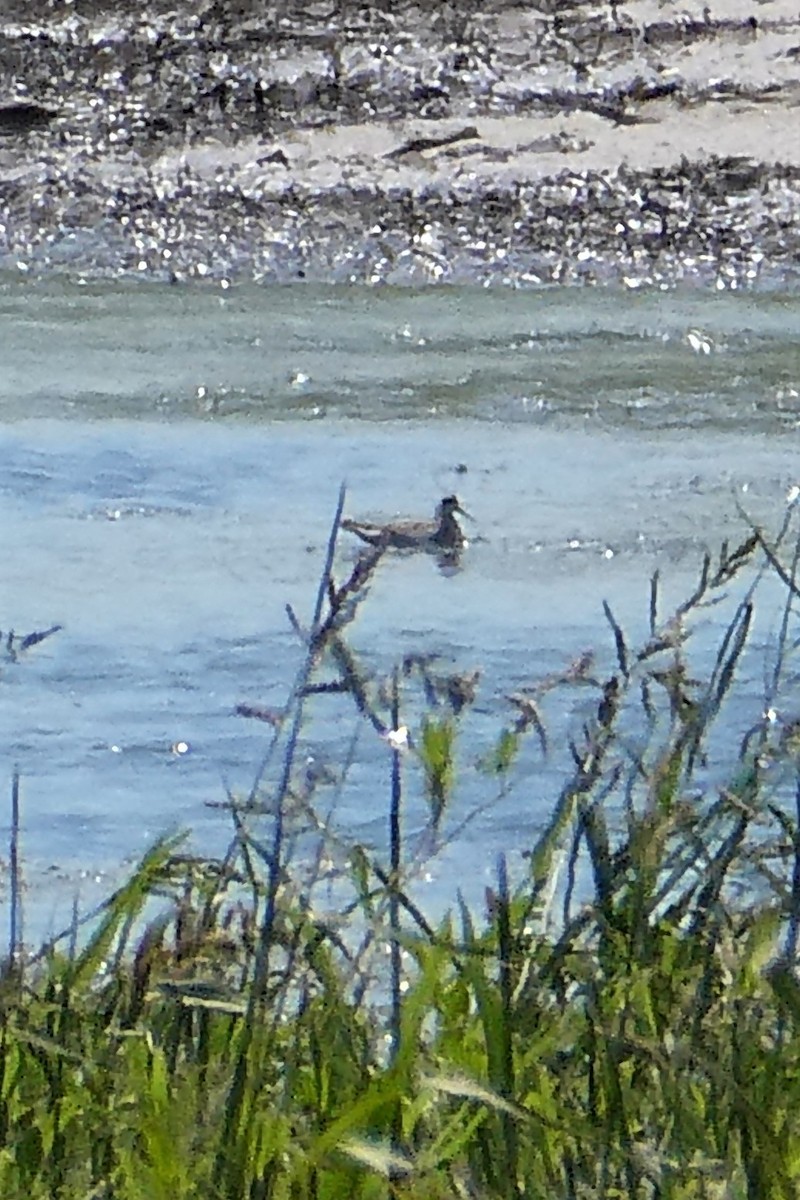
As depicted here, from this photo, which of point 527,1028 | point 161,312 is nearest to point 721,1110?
point 527,1028

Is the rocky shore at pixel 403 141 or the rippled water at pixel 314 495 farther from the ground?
the rocky shore at pixel 403 141

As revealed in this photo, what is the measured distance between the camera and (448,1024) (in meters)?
1.72

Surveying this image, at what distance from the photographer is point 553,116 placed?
217 inches

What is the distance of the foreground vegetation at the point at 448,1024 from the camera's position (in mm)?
1474

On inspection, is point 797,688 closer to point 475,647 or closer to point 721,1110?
point 475,647

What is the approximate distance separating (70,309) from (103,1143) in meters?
3.19

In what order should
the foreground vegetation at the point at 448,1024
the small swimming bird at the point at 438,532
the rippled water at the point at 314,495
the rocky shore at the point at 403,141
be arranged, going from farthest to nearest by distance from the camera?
the rocky shore at the point at 403,141 → the small swimming bird at the point at 438,532 → the rippled water at the point at 314,495 → the foreground vegetation at the point at 448,1024

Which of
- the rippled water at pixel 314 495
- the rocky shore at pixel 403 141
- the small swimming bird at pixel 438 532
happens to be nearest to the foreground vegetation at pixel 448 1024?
the rippled water at pixel 314 495

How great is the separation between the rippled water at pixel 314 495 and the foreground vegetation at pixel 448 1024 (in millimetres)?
614

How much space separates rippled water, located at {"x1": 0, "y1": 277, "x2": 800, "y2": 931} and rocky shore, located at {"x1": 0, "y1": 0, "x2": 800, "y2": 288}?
212mm

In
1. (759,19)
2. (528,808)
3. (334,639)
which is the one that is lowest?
(528,808)

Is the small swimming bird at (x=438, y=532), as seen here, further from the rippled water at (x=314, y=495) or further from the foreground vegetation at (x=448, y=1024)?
the foreground vegetation at (x=448, y=1024)

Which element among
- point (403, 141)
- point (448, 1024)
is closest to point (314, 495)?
point (448, 1024)

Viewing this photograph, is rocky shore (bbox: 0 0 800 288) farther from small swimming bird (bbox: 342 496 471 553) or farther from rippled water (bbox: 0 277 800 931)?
small swimming bird (bbox: 342 496 471 553)
